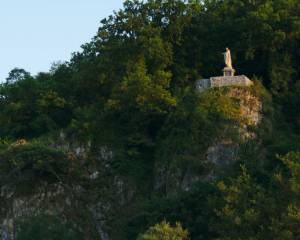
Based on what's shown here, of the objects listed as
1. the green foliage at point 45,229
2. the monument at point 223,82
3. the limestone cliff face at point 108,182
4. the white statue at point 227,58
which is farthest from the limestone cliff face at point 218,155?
the green foliage at point 45,229

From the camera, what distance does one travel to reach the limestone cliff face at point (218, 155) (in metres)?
39.0

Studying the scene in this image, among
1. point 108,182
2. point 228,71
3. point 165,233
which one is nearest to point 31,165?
point 108,182

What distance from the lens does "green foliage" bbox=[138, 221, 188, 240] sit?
34469mm

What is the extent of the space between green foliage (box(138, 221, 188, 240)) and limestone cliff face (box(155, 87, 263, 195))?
149 inches

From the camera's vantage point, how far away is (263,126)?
40500mm

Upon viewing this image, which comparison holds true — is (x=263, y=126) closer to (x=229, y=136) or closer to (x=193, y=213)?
(x=229, y=136)

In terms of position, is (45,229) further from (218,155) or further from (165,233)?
(218,155)

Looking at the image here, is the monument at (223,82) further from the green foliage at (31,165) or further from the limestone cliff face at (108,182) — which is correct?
the green foliage at (31,165)

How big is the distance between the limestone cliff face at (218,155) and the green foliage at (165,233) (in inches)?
149

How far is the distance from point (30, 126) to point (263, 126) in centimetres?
947

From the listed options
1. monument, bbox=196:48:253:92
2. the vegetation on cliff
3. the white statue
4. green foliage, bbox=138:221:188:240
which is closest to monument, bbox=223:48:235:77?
the white statue

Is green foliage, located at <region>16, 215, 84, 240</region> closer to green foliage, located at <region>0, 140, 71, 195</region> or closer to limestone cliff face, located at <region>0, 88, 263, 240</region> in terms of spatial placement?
limestone cliff face, located at <region>0, 88, 263, 240</region>

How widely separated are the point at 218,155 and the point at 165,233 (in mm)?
5539

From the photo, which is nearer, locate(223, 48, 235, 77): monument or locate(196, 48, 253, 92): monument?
locate(196, 48, 253, 92): monument
